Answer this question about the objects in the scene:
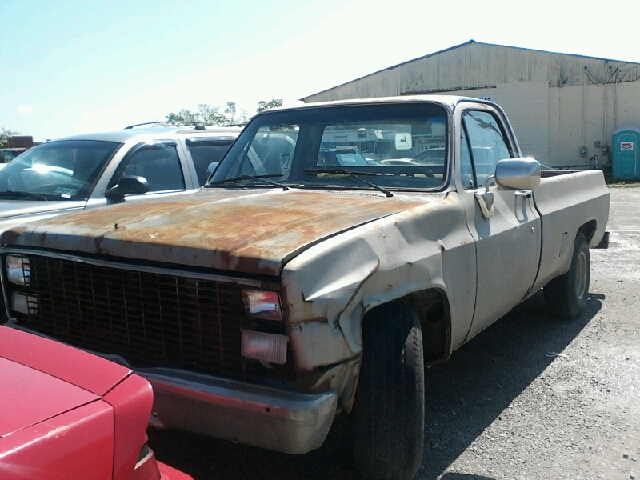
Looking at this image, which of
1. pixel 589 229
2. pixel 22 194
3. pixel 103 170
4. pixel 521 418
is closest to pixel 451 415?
pixel 521 418

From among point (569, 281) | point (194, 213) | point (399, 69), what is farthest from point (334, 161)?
point (399, 69)

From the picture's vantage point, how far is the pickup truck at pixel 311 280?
8.54 ft

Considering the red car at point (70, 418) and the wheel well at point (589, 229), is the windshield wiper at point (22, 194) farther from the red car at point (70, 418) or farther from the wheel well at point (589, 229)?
the wheel well at point (589, 229)

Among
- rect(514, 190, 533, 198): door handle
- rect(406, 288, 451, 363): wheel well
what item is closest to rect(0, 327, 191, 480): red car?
rect(406, 288, 451, 363): wheel well

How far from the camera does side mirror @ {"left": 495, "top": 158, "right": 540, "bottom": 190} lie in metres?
3.93

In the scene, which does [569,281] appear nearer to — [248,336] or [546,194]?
[546,194]

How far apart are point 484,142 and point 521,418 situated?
5.97 feet

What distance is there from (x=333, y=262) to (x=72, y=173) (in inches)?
155

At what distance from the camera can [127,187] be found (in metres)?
5.43

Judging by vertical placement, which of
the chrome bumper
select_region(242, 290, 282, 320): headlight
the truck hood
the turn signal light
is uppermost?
the truck hood

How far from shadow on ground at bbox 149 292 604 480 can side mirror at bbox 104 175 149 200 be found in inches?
92.1

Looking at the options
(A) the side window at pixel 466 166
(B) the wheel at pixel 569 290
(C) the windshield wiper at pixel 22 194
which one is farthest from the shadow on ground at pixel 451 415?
(C) the windshield wiper at pixel 22 194

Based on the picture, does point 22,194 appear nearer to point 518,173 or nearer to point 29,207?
point 29,207

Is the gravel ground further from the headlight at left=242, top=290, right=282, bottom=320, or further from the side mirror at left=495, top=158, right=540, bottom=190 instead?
the side mirror at left=495, top=158, right=540, bottom=190
